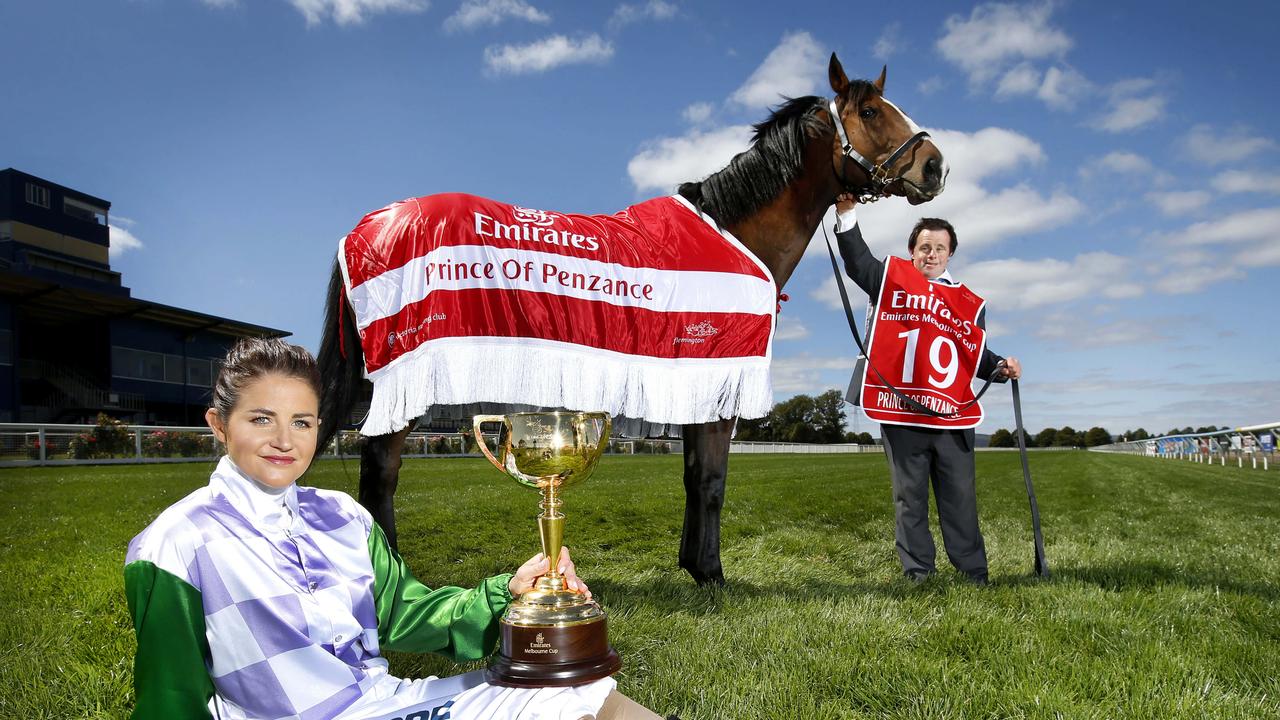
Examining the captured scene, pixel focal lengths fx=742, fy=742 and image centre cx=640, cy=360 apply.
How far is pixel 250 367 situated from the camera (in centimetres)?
152

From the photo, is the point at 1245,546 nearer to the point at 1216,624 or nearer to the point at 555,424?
the point at 1216,624

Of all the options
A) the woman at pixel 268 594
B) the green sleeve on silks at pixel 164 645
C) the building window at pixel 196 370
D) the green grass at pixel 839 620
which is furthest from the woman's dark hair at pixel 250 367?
the building window at pixel 196 370

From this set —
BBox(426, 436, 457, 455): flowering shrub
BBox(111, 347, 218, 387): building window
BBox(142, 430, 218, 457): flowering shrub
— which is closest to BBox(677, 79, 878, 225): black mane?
BBox(142, 430, 218, 457): flowering shrub

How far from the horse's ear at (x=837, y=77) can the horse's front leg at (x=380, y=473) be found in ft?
8.46

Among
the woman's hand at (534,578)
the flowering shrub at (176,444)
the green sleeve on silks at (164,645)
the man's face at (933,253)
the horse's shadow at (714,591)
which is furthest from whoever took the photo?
the flowering shrub at (176,444)

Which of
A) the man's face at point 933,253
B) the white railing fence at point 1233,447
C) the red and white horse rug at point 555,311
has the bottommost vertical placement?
the white railing fence at point 1233,447

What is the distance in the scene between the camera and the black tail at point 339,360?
10.2ft

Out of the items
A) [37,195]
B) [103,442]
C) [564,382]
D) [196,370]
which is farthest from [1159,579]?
[37,195]

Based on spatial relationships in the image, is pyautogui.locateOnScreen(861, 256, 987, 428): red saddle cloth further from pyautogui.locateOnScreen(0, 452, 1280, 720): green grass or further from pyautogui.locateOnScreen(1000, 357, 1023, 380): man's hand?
pyautogui.locateOnScreen(0, 452, 1280, 720): green grass

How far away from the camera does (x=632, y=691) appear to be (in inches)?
95.2

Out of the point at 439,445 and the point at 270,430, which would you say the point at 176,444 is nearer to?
the point at 439,445

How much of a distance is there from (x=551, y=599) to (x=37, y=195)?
1465 inches

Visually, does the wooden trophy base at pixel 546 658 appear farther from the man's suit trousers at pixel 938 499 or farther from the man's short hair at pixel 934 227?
the man's short hair at pixel 934 227

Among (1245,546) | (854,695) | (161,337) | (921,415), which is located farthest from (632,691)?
(161,337)
